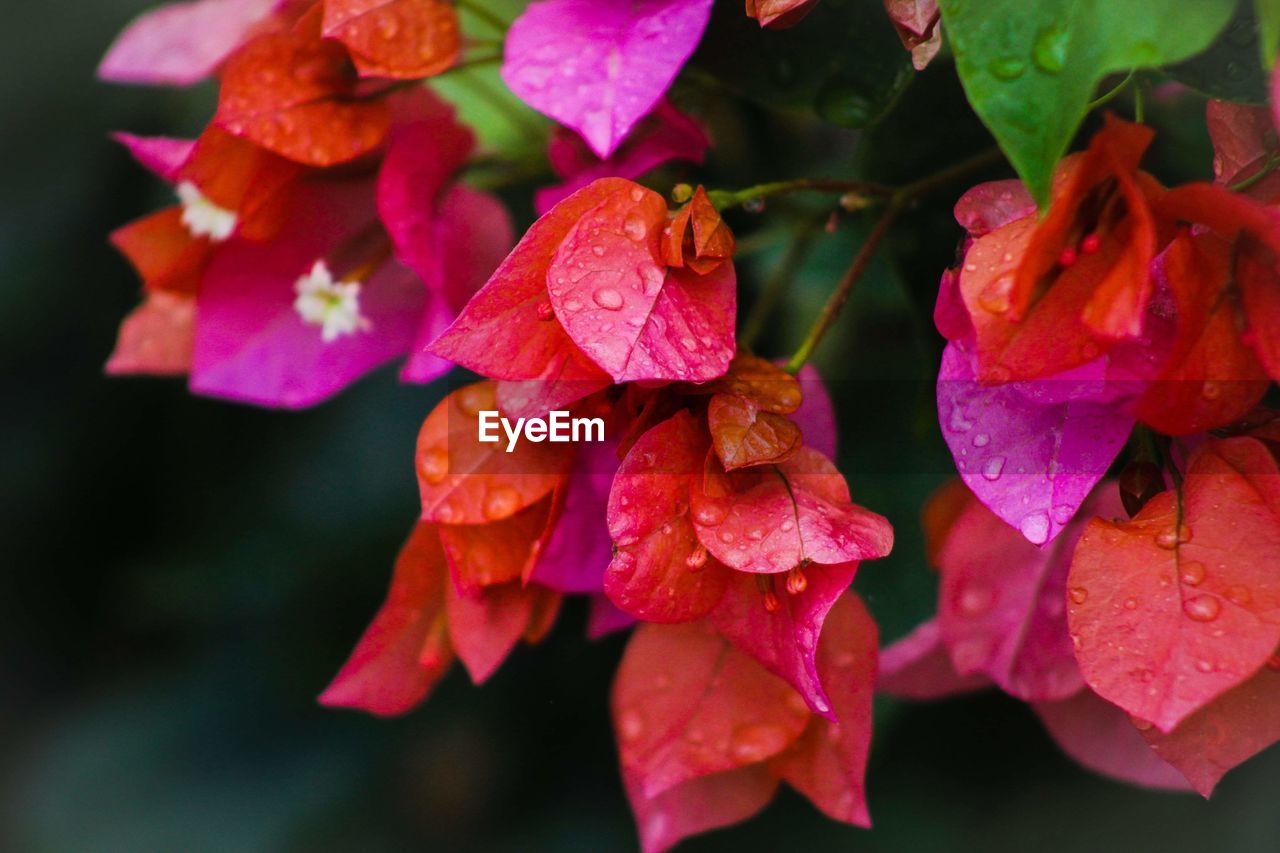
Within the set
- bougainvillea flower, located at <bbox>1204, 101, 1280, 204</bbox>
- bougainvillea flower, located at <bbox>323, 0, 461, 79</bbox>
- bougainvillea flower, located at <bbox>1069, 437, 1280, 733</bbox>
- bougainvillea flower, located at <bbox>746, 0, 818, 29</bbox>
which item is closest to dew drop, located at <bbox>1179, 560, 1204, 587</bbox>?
bougainvillea flower, located at <bbox>1069, 437, 1280, 733</bbox>

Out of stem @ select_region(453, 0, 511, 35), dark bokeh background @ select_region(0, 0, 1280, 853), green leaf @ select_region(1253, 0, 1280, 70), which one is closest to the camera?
green leaf @ select_region(1253, 0, 1280, 70)

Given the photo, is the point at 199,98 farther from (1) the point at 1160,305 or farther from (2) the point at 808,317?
(1) the point at 1160,305

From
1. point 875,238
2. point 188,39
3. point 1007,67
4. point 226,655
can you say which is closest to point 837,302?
point 875,238

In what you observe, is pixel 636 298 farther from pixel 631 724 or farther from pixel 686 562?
pixel 631 724

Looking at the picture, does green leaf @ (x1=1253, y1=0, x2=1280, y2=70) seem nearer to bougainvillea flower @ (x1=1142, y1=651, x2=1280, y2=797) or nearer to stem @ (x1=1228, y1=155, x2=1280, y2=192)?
stem @ (x1=1228, y1=155, x2=1280, y2=192)

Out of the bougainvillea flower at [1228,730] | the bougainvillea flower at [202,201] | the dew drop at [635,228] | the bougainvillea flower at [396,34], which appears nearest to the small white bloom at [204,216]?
the bougainvillea flower at [202,201]

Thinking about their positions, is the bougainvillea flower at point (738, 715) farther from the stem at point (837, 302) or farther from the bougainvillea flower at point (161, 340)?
the bougainvillea flower at point (161, 340)
